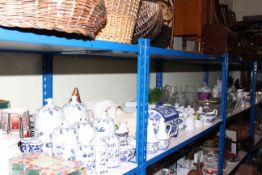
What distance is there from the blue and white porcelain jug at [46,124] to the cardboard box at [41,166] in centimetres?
13

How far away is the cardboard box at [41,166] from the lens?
0.72 m

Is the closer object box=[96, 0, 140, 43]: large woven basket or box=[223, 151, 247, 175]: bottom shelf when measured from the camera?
box=[96, 0, 140, 43]: large woven basket

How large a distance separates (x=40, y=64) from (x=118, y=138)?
1.75ft

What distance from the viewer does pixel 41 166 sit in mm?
736

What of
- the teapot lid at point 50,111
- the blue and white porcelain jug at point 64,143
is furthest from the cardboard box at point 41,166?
the teapot lid at point 50,111

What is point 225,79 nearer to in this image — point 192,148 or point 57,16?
point 192,148

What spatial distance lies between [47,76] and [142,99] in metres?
0.51

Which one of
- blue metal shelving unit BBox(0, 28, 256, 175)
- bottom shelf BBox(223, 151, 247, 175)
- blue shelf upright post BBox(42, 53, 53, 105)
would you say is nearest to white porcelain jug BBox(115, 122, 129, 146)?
blue metal shelving unit BBox(0, 28, 256, 175)

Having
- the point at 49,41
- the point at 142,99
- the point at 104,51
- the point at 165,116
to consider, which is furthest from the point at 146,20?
the point at 49,41

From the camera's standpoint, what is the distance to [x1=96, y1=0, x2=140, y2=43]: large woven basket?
904mm

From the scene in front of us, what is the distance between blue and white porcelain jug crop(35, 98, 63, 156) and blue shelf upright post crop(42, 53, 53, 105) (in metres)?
0.35

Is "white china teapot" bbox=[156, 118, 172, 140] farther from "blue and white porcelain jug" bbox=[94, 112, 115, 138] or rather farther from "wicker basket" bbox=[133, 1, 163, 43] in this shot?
"wicker basket" bbox=[133, 1, 163, 43]

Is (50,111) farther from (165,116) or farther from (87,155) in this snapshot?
(165,116)

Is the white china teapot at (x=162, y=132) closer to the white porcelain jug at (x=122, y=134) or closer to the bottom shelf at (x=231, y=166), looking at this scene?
the white porcelain jug at (x=122, y=134)
